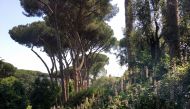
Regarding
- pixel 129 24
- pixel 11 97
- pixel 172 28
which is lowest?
pixel 11 97

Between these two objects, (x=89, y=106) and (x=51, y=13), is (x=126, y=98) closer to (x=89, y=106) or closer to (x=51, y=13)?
(x=89, y=106)

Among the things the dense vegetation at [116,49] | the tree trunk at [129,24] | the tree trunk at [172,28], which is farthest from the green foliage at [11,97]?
the tree trunk at [172,28]

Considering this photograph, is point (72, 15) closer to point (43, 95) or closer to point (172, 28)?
point (43, 95)

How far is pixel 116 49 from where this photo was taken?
29.8 metres

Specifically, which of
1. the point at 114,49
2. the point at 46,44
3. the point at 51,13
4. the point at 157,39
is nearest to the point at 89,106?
the point at 157,39

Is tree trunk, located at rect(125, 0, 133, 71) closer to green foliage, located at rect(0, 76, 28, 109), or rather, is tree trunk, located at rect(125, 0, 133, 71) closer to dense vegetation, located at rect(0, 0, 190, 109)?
dense vegetation, located at rect(0, 0, 190, 109)

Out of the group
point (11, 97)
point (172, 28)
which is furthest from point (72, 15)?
point (172, 28)

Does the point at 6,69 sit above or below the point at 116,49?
below

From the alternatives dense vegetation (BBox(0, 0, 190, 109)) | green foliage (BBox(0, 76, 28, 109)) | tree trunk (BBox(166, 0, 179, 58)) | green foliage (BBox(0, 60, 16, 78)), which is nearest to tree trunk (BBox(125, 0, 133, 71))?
dense vegetation (BBox(0, 0, 190, 109))

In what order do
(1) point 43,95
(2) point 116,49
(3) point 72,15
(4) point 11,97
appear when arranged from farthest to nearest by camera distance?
(2) point 116,49
(3) point 72,15
(1) point 43,95
(4) point 11,97

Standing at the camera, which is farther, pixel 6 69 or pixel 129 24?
pixel 6 69

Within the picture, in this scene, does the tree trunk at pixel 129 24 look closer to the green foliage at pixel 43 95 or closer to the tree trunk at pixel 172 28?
the tree trunk at pixel 172 28

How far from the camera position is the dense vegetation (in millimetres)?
8547

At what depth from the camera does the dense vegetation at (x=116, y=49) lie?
336 inches
